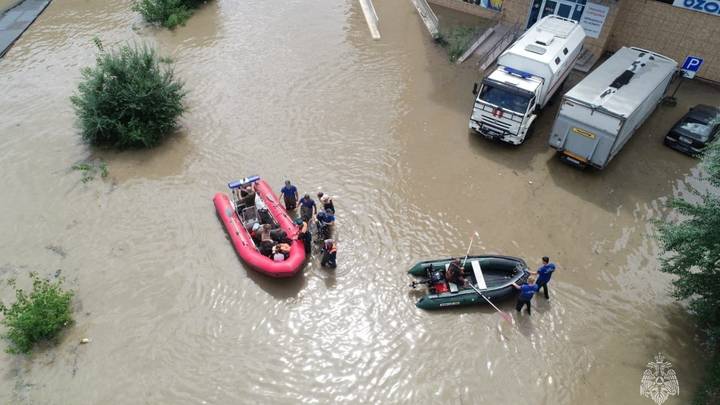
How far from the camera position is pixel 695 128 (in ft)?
47.8

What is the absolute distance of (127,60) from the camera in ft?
49.5

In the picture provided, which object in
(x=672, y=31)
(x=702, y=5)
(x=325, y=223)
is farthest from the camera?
(x=672, y=31)

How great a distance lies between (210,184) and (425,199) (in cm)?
659

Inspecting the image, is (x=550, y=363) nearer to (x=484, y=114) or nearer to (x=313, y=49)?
(x=484, y=114)

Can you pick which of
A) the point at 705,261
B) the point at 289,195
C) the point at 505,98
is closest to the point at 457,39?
the point at 505,98

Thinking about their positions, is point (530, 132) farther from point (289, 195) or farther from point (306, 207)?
point (289, 195)

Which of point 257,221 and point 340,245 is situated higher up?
point 257,221

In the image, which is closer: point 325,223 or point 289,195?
point 325,223

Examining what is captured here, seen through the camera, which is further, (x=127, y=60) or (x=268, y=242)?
(x=127, y=60)

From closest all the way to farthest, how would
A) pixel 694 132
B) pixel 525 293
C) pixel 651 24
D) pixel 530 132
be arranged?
pixel 525 293 → pixel 694 132 → pixel 530 132 → pixel 651 24

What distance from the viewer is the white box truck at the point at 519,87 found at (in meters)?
14.1

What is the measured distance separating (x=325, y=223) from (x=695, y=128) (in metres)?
12.3

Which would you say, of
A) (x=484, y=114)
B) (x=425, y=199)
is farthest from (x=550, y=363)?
(x=484, y=114)

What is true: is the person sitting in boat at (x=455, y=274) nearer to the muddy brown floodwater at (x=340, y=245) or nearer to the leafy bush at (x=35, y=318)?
the muddy brown floodwater at (x=340, y=245)
